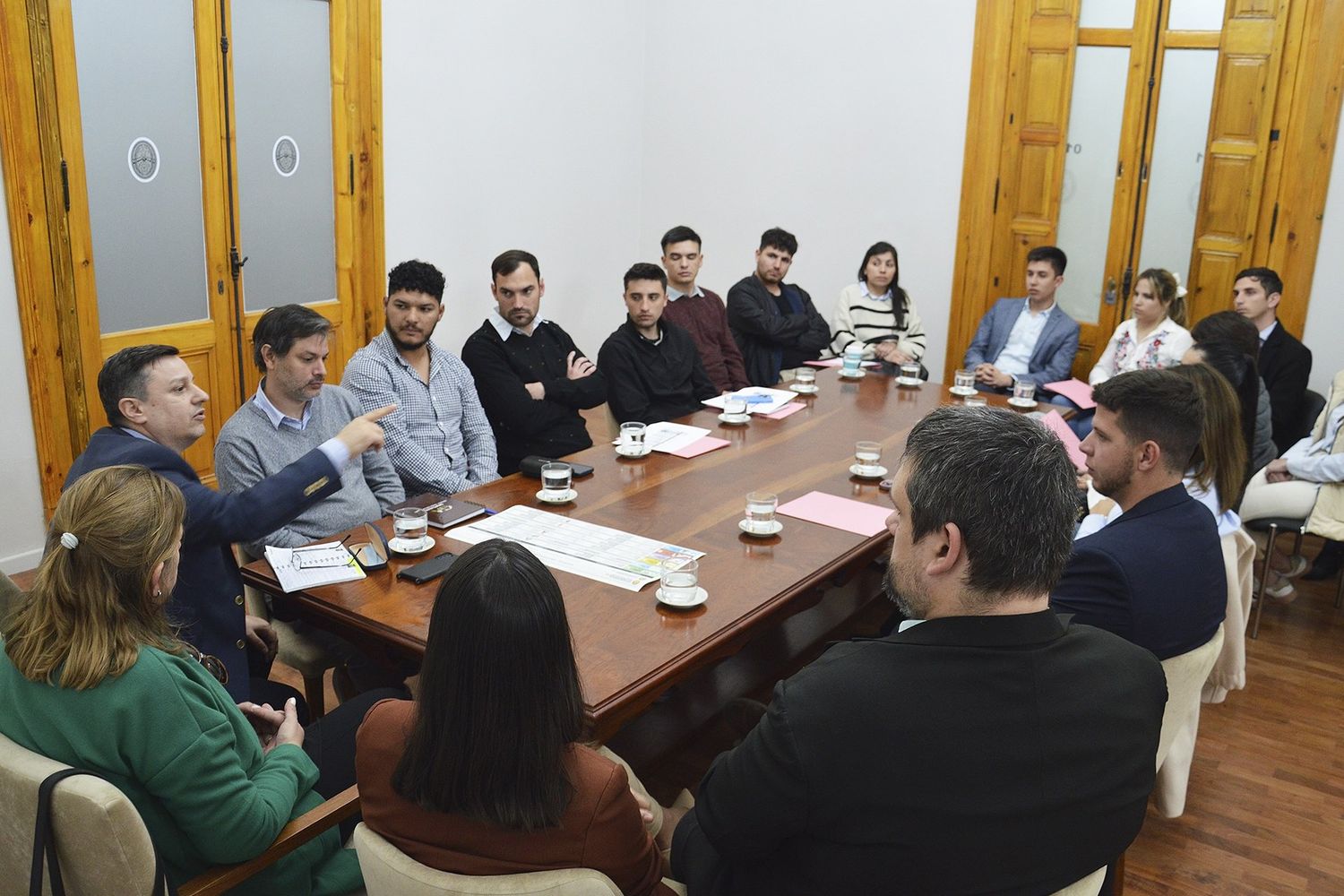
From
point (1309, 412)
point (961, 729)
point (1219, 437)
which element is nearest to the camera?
point (961, 729)

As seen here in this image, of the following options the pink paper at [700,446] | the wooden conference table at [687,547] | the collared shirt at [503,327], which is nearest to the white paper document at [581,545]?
Result: the wooden conference table at [687,547]

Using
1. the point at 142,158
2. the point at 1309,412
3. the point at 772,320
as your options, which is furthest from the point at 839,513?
the point at 142,158

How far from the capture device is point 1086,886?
1.51m

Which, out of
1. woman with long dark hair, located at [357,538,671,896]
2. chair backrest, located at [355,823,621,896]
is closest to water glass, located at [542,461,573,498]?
woman with long dark hair, located at [357,538,671,896]

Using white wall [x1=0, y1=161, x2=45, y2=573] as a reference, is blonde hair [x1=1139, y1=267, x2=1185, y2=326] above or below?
above

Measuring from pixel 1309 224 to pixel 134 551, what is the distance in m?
5.65

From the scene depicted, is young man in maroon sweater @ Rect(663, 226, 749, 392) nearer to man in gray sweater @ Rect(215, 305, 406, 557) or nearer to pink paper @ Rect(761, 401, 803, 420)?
pink paper @ Rect(761, 401, 803, 420)

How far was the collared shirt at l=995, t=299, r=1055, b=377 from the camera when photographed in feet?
18.8

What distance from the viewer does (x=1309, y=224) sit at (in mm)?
5496

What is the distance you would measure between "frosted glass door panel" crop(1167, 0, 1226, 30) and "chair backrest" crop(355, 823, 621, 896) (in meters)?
5.72

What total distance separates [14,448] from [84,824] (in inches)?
130

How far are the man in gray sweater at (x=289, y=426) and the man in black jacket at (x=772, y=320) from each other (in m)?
2.75

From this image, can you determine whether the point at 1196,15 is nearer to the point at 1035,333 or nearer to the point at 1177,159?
the point at 1177,159

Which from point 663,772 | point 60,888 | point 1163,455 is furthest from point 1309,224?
point 60,888
